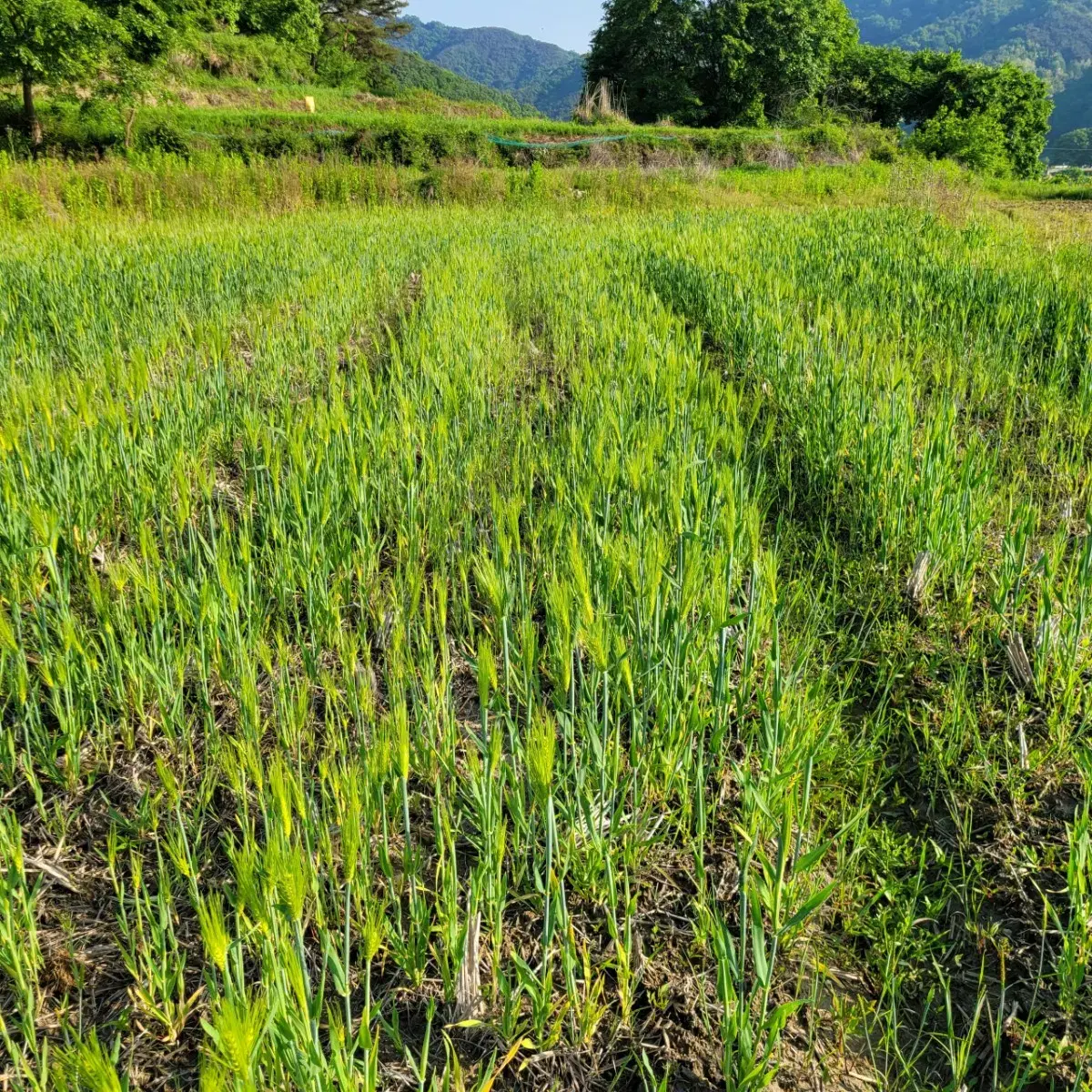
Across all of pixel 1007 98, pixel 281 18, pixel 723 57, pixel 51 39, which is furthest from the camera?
pixel 1007 98

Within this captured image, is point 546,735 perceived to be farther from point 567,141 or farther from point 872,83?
point 872,83

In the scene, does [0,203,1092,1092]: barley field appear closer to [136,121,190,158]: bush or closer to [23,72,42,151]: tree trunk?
[23,72,42,151]: tree trunk

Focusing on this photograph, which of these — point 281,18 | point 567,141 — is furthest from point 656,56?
point 281,18

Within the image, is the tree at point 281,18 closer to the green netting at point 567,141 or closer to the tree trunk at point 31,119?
the green netting at point 567,141

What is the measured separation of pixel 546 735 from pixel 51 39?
15397 mm

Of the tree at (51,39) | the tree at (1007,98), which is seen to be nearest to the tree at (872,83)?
the tree at (1007,98)

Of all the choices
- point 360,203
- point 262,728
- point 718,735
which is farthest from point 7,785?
point 360,203

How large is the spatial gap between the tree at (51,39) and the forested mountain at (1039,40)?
140293 millimetres

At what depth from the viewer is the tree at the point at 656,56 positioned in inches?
1021

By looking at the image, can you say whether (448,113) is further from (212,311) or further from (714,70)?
(212,311)

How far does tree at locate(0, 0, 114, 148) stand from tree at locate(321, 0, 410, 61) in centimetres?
2531

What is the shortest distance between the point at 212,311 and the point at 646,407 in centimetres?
260

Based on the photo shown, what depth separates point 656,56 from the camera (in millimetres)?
26938

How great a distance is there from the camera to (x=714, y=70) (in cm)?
2633
